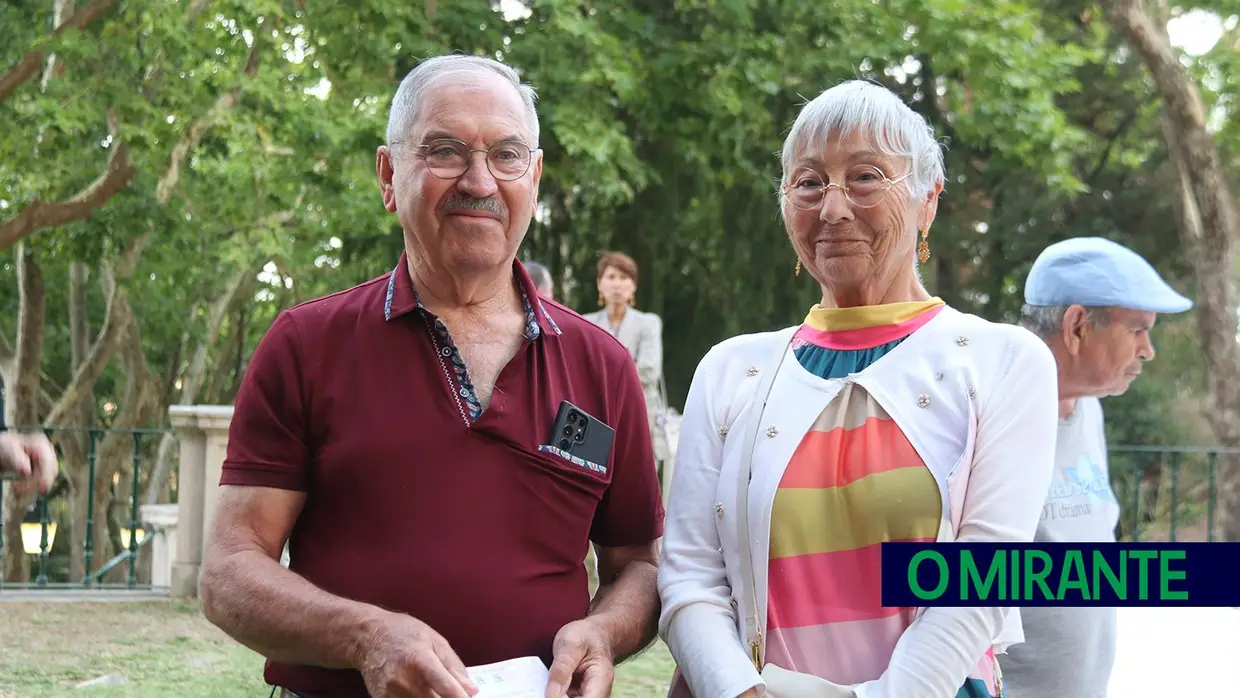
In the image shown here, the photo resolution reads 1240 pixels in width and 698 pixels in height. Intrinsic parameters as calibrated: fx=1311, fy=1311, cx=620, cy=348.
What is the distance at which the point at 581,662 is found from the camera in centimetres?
210

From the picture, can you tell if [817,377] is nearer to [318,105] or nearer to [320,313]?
[320,313]

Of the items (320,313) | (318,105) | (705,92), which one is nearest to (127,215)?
(318,105)

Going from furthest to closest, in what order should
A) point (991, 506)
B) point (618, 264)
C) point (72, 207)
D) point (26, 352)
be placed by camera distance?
point (26, 352) → point (72, 207) → point (618, 264) → point (991, 506)

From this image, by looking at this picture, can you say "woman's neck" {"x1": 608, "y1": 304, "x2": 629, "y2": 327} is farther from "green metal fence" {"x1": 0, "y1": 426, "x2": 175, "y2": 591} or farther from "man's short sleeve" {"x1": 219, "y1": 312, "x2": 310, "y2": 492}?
"man's short sleeve" {"x1": 219, "y1": 312, "x2": 310, "y2": 492}

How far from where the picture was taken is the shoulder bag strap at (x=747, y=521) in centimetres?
202

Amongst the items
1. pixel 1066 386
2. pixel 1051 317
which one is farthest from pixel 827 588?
pixel 1051 317

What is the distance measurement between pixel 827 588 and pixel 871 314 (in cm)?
45

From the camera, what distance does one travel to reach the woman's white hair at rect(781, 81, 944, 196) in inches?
82.4

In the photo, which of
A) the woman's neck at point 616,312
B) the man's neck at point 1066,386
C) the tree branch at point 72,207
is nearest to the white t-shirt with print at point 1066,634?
the man's neck at point 1066,386

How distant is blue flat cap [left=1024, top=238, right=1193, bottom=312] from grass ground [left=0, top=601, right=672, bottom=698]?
10.0 ft

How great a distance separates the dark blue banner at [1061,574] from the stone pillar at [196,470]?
6.39m

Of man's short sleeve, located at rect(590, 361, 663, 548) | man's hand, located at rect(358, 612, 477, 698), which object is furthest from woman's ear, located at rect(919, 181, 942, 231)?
man's hand, located at rect(358, 612, 477, 698)

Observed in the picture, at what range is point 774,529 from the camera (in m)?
2.01

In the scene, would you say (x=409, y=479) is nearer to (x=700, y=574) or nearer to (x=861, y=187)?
(x=700, y=574)
